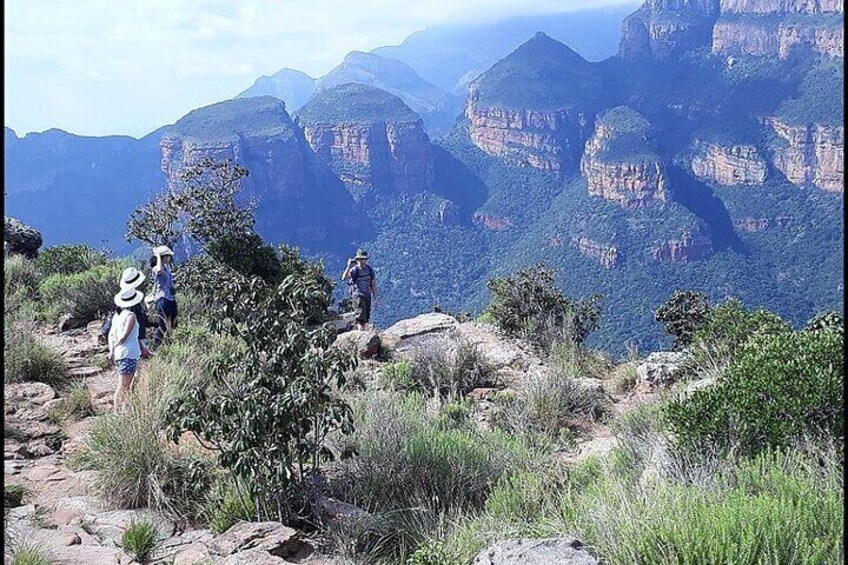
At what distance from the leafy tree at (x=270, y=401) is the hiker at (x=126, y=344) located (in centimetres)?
184

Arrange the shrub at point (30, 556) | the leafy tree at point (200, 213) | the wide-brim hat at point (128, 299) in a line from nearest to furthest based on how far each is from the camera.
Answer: the shrub at point (30, 556), the wide-brim hat at point (128, 299), the leafy tree at point (200, 213)

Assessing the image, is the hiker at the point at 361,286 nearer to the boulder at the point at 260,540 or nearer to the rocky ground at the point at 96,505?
the rocky ground at the point at 96,505

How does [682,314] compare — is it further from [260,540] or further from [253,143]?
[253,143]

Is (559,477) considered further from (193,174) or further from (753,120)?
(753,120)

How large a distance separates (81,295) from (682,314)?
8.47 m

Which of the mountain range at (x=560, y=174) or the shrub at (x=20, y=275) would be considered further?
the mountain range at (x=560, y=174)

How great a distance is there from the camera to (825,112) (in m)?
74.9

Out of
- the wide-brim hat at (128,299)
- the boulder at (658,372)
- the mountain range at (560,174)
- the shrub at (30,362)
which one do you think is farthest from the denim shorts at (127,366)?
the mountain range at (560,174)

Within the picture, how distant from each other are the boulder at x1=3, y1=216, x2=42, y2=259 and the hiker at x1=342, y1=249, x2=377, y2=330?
6.39 metres

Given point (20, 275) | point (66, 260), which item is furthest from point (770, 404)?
point (66, 260)

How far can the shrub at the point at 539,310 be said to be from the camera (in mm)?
9570

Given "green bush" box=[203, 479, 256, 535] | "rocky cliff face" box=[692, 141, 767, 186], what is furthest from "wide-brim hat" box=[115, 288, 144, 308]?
"rocky cliff face" box=[692, 141, 767, 186]

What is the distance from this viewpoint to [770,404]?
4082 mm

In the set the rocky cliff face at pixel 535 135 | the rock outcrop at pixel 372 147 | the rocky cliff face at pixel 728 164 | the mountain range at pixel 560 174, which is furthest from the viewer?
the rocky cliff face at pixel 535 135
